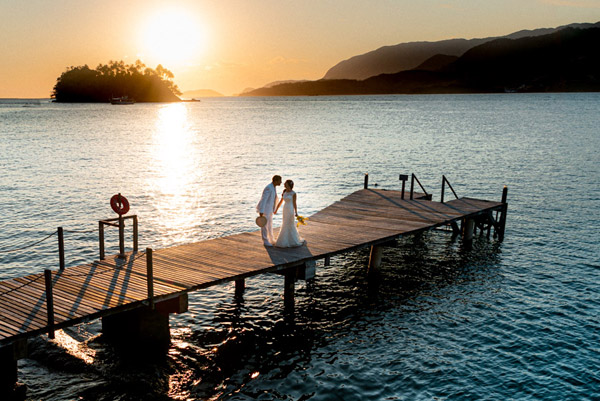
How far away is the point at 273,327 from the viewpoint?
56.7ft

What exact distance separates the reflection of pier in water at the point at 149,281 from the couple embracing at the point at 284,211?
1.30ft

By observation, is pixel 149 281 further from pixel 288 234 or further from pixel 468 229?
pixel 468 229

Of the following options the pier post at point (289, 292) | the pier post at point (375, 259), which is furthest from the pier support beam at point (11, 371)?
the pier post at point (375, 259)

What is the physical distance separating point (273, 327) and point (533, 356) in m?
8.29

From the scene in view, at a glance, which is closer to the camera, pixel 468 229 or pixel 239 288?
pixel 239 288

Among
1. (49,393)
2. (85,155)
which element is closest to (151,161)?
(85,155)

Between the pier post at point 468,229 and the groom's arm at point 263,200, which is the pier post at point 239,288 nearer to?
the groom's arm at point 263,200

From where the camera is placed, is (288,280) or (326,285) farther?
(326,285)

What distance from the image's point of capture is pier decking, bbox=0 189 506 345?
40.1 ft

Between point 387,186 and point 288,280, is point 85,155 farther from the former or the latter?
point 288,280

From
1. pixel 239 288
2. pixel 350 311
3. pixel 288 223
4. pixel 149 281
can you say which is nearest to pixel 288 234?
pixel 288 223

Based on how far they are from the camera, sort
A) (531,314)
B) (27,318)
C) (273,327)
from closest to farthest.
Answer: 1. (27,318)
2. (273,327)
3. (531,314)

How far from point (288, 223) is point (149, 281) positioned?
615cm

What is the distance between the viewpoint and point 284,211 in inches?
703
